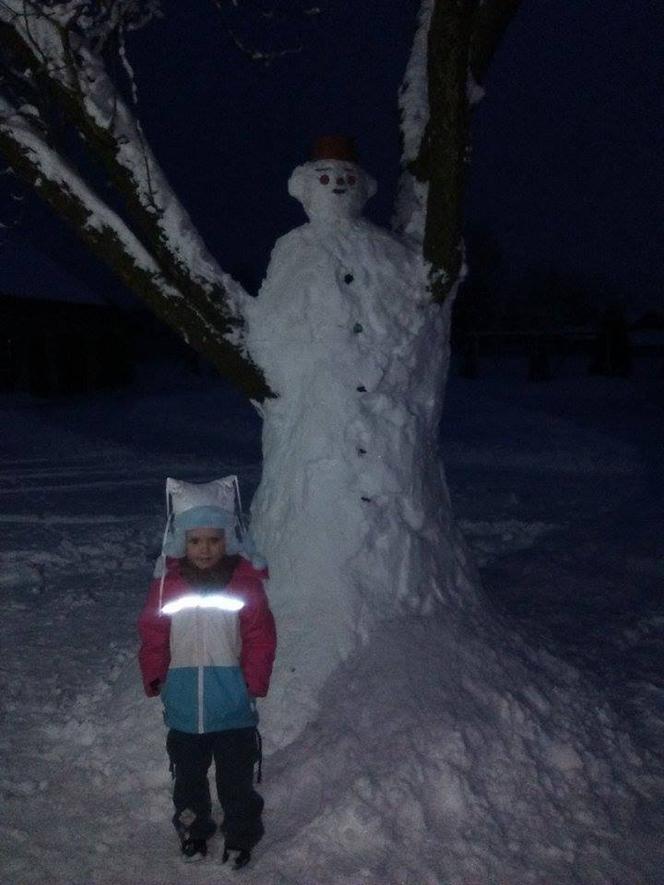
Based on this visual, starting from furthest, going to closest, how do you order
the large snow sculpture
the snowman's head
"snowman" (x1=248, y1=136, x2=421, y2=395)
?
the snowman's head, "snowman" (x1=248, y1=136, x2=421, y2=395), the large snow sculpture

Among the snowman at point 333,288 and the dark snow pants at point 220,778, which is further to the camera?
the snowman at point 333,288

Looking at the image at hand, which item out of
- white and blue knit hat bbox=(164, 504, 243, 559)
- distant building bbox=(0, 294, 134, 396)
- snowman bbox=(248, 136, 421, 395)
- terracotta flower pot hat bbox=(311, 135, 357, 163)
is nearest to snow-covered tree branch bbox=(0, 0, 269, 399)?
snowman bbox=(248, 136, 421, 395)

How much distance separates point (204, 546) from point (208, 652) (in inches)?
15.8

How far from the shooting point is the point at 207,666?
11.5 ft

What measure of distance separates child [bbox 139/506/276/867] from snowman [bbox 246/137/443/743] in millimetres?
1108

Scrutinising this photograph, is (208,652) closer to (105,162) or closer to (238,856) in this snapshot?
(238,856)

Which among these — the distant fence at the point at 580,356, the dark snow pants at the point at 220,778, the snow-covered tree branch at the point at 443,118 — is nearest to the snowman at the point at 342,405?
the snow-covered tree branch at the point at 443,118

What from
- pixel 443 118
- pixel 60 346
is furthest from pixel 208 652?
pixel 60 346

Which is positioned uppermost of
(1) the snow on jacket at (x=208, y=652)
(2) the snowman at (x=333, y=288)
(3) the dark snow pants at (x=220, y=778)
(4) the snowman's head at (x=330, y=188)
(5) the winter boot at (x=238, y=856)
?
(4) the snowman's head at (x=330, y=188)

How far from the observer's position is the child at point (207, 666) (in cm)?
348

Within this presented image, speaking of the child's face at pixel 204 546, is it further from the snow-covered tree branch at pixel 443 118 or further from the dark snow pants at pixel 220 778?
the snow-covered tree branch at pixel 443 118

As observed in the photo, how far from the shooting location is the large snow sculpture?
4.77m

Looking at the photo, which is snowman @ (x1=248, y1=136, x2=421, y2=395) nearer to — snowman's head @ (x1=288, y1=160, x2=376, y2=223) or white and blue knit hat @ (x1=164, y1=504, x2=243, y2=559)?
snowman's head @ (x1=288, y1=160, x2=376, y2=223)

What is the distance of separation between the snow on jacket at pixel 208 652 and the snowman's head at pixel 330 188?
7.83 ft
